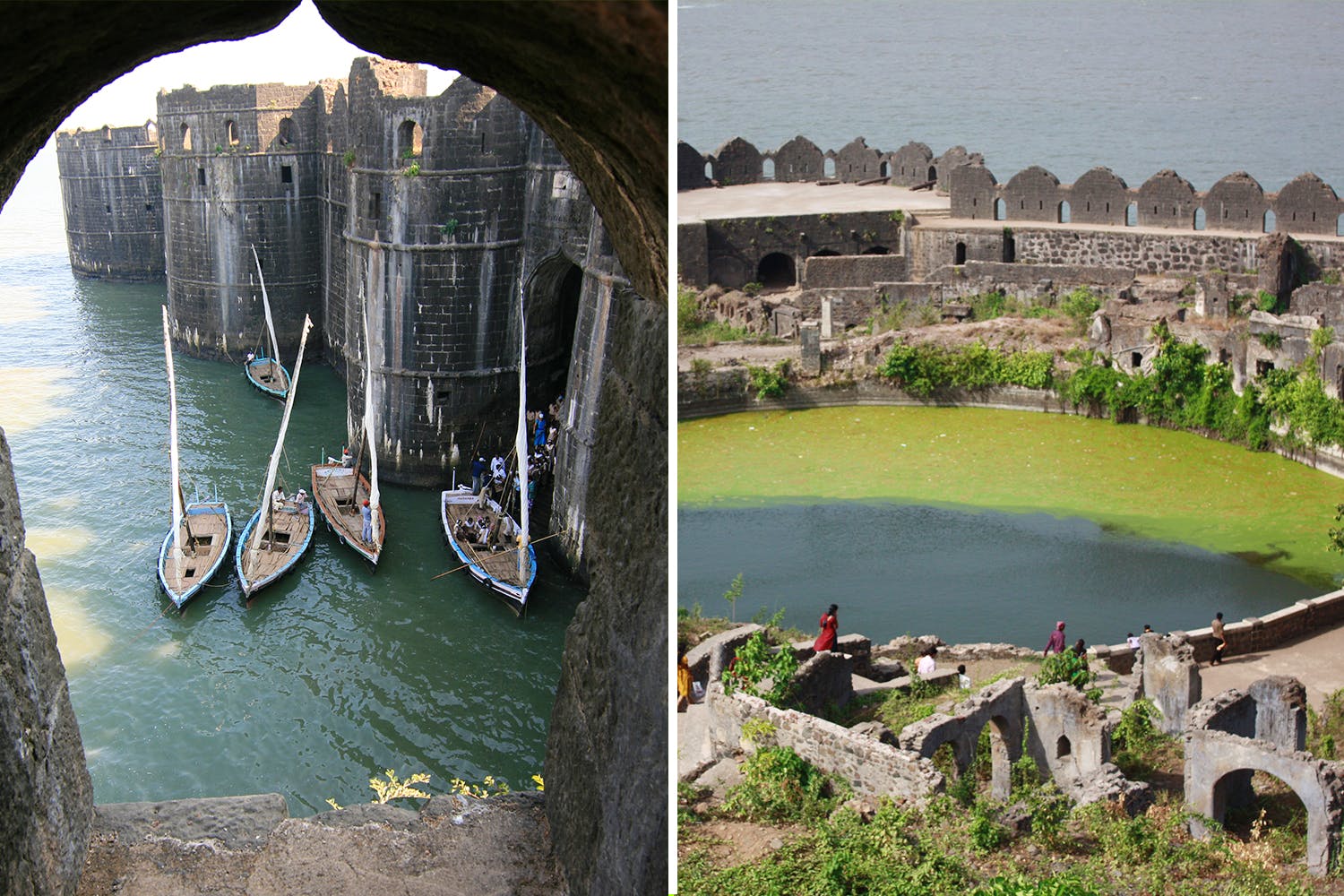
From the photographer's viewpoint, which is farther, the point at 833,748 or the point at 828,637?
the point at 828,637

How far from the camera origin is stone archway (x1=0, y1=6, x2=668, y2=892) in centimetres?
174

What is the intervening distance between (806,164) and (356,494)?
51.3 ft

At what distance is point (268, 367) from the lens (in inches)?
717

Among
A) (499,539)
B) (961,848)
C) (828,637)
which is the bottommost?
(961,848)

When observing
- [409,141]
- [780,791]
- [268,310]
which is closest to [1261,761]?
[780,791]

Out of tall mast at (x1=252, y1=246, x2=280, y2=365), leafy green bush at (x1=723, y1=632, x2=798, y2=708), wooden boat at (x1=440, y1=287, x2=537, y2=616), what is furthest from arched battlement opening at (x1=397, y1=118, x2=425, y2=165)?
leafy green bush at (x1=723, y1=632, x2=798, y2=708)

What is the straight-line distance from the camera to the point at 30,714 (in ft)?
8.30

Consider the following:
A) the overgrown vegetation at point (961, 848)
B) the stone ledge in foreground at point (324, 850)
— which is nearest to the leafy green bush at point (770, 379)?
the overgrown vegetation at point (961, 848)

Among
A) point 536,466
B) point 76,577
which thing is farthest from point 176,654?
point 536,466

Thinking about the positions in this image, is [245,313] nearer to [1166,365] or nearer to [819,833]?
[1166,365]

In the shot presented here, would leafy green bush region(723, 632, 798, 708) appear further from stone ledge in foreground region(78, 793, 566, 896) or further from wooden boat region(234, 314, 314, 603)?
stone ledge in foreground region(78, 793, 566, 896)

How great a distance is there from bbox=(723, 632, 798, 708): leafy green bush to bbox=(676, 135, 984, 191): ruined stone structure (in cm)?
1772

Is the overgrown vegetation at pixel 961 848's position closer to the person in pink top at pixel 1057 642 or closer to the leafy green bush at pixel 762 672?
the leafy green bush at pixel 762 672

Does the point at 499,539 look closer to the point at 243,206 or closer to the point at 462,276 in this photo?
the point at 462,276
